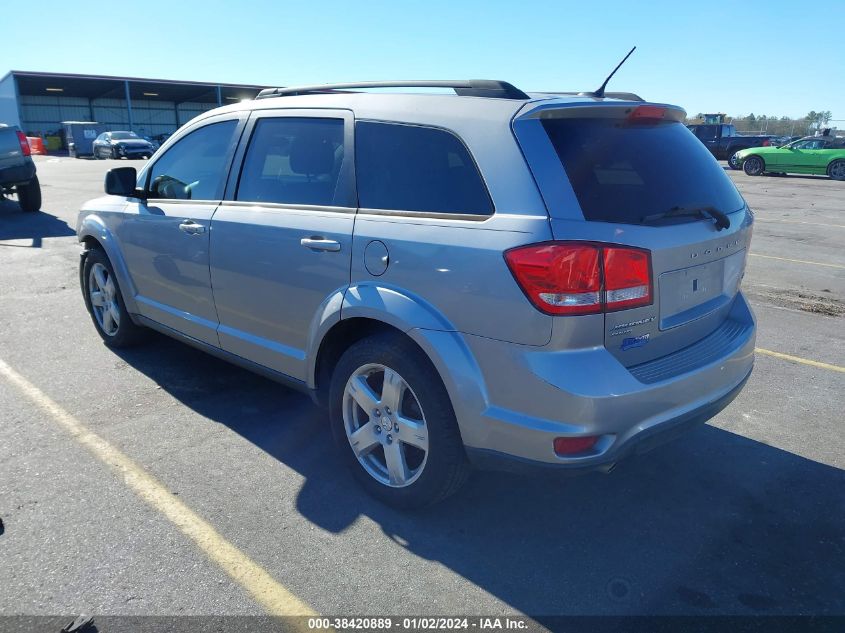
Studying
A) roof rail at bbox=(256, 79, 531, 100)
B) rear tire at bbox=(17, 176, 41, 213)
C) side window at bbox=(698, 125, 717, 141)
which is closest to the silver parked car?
rear tire at bbox=(17, 176, 41, 213)

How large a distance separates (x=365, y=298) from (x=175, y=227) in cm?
182

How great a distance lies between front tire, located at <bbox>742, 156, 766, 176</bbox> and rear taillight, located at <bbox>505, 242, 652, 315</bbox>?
26.1 meters

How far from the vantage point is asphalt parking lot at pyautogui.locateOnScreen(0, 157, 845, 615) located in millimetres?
2545

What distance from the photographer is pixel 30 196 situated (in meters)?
13.5

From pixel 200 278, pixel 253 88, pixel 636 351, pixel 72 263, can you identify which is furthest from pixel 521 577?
pixel 253 88

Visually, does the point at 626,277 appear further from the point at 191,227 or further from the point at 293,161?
the point at 191,227

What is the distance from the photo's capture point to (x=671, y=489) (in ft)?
10.8

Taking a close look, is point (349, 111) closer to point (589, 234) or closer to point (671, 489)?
point (589, 234)

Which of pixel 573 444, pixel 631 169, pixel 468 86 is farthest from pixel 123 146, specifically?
pixel 573 444

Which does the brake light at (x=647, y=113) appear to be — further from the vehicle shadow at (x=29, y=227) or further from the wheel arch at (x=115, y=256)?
the vehicle shadow at (x=29, y=227)

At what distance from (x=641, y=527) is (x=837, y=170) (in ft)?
84.2

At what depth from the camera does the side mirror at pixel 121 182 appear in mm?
4512

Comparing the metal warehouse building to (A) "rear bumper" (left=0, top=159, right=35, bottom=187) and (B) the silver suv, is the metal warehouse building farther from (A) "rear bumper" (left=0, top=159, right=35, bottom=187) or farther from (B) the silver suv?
(B) the silver suv

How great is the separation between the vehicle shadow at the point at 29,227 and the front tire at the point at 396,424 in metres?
8.54
